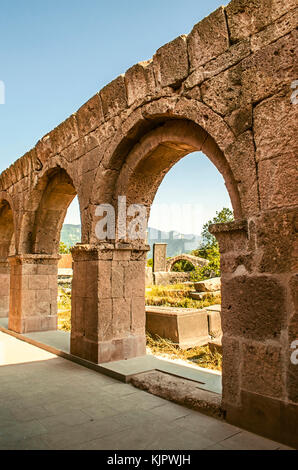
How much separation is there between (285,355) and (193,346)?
3806 mm

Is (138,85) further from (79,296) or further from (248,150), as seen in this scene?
(79,296)

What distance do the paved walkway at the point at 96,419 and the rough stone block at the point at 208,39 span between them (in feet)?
9.97

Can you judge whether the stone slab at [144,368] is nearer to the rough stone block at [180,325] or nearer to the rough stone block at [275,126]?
the rough stone block at [180,325]

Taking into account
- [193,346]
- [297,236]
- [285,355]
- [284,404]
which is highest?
[297,236]

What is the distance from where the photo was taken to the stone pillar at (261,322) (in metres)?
2.36

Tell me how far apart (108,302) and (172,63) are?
2.85m

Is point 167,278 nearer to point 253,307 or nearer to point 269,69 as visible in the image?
point 253,307

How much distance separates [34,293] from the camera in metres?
6.91

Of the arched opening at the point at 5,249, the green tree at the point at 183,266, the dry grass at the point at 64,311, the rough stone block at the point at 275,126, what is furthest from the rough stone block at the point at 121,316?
the green tree at the point at 183,266

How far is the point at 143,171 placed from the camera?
458 centimetres

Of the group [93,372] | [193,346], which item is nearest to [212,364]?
[193,346]

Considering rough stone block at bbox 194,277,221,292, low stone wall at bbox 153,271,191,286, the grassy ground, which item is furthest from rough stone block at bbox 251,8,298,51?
low stone wall at bbox 153,271,191,286

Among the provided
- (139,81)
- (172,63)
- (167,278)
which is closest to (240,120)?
(172,63)
